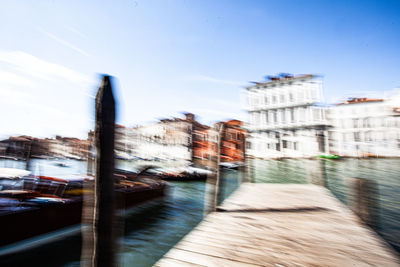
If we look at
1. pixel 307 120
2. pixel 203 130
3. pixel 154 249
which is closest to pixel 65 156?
pixel 203 130

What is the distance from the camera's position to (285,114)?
4497 centimetres

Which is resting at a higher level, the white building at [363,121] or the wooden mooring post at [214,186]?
the white building at [363,121]

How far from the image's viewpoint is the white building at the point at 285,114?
4184cm

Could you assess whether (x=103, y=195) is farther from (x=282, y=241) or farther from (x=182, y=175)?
(x=182, y=175)

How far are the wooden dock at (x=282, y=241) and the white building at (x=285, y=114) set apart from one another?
121ft

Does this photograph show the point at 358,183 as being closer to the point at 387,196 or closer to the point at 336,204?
the point at 336,204

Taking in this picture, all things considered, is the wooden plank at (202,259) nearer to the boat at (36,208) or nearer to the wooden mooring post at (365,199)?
the boat at (36,208)

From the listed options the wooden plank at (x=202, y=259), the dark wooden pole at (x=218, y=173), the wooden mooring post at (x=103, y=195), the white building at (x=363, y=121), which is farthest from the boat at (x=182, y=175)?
the white building at (x=363, y=121)

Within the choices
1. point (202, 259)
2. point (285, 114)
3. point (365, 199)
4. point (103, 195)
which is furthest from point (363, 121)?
point (103, 195)

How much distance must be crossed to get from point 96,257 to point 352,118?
5280 centimetres

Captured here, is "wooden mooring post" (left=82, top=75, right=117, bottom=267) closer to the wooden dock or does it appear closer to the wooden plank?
the wooden dock

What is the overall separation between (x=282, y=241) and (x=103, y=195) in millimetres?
Result: 2329

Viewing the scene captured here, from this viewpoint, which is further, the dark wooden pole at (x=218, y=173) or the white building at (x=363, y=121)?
the white building at (x=363, y=121)

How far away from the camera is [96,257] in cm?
162
